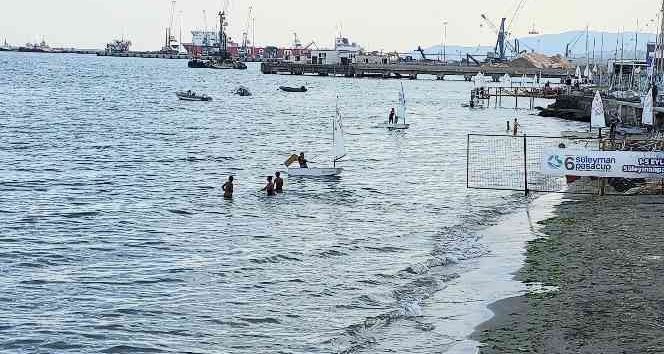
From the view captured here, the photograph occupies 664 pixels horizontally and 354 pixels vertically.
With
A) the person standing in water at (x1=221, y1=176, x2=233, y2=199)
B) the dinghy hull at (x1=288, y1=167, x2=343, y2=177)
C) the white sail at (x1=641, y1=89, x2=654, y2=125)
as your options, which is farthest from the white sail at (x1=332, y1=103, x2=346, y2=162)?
the white sail at (x1=641, y1=89, x2=654, y2=125)

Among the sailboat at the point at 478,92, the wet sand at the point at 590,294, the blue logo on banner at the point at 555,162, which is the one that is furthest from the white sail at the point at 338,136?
the sailboat at the point at 478,92

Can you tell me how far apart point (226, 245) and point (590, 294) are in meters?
12.6

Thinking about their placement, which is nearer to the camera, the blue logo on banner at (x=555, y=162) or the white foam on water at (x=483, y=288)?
the white foam on water at (x=483, y=288)

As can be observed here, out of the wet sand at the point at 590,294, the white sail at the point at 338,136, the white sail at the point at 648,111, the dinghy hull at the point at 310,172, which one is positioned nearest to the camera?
the wet sand at the point at 590,294

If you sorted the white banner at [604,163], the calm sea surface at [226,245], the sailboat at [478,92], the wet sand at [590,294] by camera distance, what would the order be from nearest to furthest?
the wet sand at [590,294] < the calm sea surface at [226,245] < the white banner at [604,163] < the sailboat at [478,92]

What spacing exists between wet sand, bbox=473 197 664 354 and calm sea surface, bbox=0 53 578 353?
1602 millimetres

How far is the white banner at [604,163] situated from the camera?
3309 centimetres

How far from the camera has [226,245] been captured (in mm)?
29891

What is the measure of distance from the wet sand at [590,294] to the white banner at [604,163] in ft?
9.85

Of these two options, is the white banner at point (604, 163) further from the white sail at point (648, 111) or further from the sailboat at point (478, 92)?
the sailboat at point (478, 92)

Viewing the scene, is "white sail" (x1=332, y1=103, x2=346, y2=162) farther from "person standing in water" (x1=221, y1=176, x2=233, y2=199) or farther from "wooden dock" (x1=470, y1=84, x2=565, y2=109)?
"wooden dock" (x1=470, y1=84, x2=565, y2=109)

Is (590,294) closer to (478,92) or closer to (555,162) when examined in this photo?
(555,162)

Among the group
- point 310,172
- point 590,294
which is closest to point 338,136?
point 310,172

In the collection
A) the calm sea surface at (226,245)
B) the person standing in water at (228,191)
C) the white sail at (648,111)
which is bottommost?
the calm sea surface at (226,245)
